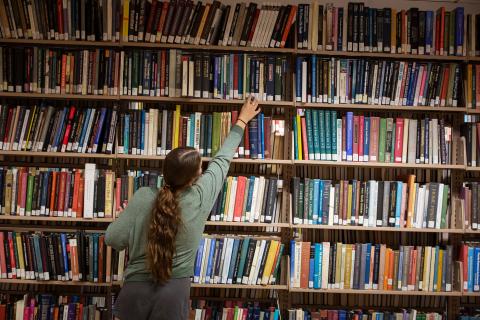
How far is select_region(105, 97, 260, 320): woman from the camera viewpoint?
205 centimetres

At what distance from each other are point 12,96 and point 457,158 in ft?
9.41

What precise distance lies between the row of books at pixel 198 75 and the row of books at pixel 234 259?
2.96 feet

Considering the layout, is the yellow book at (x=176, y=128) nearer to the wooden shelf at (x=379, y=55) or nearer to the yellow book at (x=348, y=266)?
the wooden shelf at (x=379, y=55)

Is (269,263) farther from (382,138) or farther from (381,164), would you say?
(382,138)

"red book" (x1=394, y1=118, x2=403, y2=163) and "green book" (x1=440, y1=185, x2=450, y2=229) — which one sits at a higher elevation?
"red book" (x1=394, y1=118, x2=403, y2=163)

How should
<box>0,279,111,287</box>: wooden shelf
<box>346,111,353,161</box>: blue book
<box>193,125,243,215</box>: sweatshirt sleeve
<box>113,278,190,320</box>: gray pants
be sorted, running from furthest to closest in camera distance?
<box>346,111,353,161</box>: blue book
<box>0,279,111,287</box>: wooden shelf
<box>193,125,243,215</box>: sweatshirt sleeve
<box>113,278,190,320</box>: gray pants

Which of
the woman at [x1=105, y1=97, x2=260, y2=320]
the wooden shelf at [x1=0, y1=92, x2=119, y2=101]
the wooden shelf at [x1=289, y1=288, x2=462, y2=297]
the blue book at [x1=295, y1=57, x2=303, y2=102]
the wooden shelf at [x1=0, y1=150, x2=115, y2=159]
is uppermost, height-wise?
the blue book at [x1=295, y1=57, x2=303, y2=102]

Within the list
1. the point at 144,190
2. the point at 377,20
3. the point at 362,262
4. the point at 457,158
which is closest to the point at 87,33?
the point at 144,190

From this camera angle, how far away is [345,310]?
10.9 feet

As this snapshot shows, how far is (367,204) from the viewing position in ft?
10.5

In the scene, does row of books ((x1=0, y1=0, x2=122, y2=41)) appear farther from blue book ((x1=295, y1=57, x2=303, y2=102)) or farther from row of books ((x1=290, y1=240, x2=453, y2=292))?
row of books ((x1=290, y1=240, x2=453, y2=292))

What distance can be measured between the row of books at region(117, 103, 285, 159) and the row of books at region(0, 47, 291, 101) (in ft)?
0.45

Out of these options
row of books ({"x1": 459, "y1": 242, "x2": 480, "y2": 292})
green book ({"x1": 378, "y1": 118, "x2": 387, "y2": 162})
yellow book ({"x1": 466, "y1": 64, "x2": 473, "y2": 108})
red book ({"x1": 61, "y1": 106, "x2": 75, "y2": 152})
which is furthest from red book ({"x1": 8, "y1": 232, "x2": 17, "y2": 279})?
yellow book ({"x1": 466, "y1": 64, "x2": 473, "y2": 108})

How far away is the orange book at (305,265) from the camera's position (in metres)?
3.18
